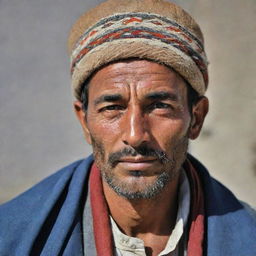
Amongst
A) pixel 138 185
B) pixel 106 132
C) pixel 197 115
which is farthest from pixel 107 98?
pixel 197 115

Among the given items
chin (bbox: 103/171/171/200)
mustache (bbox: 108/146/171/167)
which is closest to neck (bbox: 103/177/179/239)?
chin (bbox: 103/171/171/200)

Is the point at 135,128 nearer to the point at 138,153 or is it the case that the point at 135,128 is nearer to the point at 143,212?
the point at 138,153

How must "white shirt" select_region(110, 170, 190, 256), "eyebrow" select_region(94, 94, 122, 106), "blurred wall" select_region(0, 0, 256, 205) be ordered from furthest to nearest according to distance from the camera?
"blurred wall" select_region(0, 0, 256, 205) < "white shirt" select_region(110, 170, 190, 256) < "eyebrow" select_region(94, 94, 122, 106)

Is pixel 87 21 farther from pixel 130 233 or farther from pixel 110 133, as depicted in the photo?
pixel 130 233

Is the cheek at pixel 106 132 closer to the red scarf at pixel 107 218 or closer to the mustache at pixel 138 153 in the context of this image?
the mustache at pixel 138 153

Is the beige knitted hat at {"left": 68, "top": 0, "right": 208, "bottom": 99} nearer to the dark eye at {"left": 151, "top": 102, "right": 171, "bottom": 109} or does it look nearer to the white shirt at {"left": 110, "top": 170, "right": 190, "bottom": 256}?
the dark eye at {"left": 151, "top": 102, "right": 171, "bottom": 109}

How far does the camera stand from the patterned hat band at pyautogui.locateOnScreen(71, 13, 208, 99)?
8.45 ft

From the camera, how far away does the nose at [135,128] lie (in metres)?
2.48

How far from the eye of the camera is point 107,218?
2713 mm

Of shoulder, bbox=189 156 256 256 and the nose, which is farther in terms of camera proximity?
shoulder, bbox=189 156 256 256

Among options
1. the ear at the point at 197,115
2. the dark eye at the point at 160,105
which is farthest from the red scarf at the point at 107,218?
the dark eye at the point at 160,105

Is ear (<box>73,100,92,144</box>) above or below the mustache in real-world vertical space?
above

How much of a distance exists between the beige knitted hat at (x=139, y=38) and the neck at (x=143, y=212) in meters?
0.58

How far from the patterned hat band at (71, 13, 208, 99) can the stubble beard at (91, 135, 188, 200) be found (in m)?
0.37
